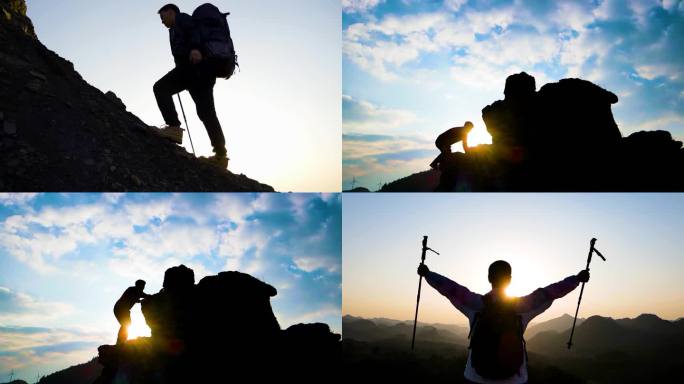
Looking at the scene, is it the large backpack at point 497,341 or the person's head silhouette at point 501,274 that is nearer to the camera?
the large backpack at point 497,341

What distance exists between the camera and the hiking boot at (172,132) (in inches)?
488

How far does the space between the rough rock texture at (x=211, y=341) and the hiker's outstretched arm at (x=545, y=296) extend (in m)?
9.39

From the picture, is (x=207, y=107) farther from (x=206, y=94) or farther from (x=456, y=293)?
(x=456, y=293)

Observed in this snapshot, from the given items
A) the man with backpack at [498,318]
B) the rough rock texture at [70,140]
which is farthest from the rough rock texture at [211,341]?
the man with backpack at [498,318]

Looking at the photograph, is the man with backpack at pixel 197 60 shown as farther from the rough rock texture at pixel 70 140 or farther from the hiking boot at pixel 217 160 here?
the rough rock texture at pixel 70 140

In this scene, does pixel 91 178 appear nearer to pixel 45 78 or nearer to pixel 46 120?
pixel 46 120

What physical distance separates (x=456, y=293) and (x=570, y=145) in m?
A: 41.0

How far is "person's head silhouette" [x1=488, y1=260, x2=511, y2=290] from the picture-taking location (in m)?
5.86

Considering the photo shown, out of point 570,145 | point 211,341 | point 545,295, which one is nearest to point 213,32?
point 545,295

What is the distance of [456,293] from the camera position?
19.7ft

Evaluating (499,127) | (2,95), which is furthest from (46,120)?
(499,127)

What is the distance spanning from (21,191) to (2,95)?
3.16 metres

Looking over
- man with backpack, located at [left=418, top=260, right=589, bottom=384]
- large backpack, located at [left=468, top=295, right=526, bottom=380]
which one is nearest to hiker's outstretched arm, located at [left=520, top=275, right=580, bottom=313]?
man with backpack, located at [left=418, top=260, right=589, bottom=384]

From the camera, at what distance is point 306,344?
1123 inches
